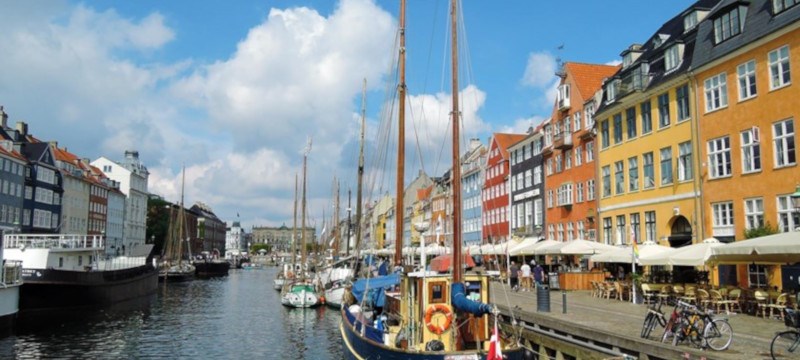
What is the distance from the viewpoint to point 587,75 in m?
49.6

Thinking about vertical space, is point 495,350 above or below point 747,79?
below

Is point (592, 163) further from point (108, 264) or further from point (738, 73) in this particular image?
point (108, 264)

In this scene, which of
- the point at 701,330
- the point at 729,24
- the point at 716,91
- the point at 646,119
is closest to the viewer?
the point at 701,330

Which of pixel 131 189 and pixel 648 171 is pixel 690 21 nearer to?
pixel 648 171

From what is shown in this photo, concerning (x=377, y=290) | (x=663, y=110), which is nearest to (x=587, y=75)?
(x=663, y=110)

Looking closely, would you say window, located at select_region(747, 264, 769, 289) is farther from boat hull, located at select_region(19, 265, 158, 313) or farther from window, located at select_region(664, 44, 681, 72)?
boat hull, located at select_region(19, 265, 158, 313)

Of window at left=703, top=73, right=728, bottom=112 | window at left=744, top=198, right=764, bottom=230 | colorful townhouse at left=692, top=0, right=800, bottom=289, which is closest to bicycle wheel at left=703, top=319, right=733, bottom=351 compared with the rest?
colorful townhouse at left=692, top=0, right=800, bottom=289

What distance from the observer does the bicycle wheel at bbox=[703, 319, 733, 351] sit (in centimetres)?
1490

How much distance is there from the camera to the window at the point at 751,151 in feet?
95.5

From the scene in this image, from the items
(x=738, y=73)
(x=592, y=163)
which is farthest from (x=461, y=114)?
(x=592, y=163)

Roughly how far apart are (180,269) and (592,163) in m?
62.8

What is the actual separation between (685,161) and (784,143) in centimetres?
687

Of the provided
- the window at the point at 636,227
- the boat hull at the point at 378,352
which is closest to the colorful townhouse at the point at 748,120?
the window at the point at 636,227

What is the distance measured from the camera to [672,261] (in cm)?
2458
